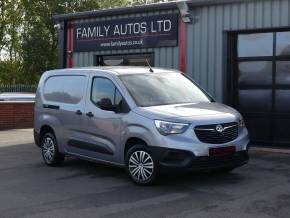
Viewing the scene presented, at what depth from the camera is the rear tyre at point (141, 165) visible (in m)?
8.50

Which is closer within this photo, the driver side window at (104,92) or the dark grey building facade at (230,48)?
the driver side window at (104,92)

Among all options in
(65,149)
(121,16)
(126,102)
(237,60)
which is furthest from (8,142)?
(126,102)

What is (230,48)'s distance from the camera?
13.5 m

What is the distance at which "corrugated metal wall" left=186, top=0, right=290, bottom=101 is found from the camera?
41.1 feet

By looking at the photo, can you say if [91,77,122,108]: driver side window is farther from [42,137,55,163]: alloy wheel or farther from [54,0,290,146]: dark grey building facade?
[54,0,290,146]: dark grey building facade

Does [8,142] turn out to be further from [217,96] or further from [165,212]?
[165,212]

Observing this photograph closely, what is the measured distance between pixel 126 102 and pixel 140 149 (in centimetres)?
81

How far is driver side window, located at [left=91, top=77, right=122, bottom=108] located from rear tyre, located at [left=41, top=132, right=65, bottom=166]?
5.37ft

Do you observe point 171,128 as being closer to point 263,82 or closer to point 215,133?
point 215,133

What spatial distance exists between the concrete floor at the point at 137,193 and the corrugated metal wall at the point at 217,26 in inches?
119

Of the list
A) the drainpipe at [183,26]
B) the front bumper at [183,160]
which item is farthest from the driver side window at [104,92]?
the drainpipe at [183,26]

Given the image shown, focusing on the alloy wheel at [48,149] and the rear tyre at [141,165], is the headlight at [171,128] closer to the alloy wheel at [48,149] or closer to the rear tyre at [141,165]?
the rear tyre at [141,165]

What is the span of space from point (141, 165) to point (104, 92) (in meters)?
1.57

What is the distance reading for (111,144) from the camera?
30.2ft
